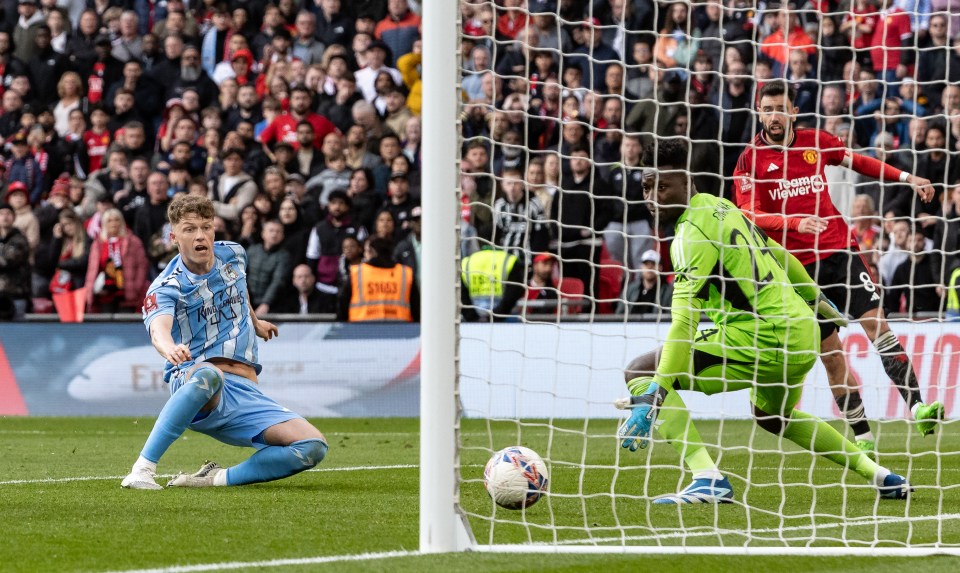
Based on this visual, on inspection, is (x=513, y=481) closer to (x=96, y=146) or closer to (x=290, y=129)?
(x=290, y=129)

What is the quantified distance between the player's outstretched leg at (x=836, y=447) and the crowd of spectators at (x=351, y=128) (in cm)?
417

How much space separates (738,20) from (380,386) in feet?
16.8

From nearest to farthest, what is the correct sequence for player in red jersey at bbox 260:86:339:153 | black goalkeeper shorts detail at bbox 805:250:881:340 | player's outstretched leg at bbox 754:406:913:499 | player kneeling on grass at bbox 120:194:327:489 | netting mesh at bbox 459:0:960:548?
player's outstretched leg at bbox 754:406:913:499 < player kneeling on grass at bbox 120:194:327:489 < black goalkeeper shorts detail at bbox 805:250:881:340 < netting mesh at bbox 459:0:960:548 < player in red jersey at bbox 260:86:339:153

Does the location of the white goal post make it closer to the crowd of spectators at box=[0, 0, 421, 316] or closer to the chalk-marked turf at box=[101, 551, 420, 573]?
the chalk-marked turf at box=[101, 551, 420, 573]

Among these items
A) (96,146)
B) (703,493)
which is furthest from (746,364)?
(96,146)

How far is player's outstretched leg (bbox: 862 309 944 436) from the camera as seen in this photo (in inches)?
307

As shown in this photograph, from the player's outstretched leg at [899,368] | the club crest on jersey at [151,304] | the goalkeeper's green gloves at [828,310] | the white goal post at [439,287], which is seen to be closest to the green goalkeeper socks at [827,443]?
the goalkeeper's green gloves at [828,310]

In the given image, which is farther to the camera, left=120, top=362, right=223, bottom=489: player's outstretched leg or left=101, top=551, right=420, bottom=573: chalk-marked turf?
left=120, top=362, right=223, bottom=489: player's outstretched leg

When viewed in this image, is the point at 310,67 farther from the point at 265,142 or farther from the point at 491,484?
the point at 491,484

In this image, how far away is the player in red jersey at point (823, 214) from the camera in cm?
768

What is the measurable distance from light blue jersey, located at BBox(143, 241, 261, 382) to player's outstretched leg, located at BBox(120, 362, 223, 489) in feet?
0.57

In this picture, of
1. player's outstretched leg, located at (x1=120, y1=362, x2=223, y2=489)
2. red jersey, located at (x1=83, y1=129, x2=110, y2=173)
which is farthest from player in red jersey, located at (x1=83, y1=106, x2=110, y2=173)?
player's outstretched leg, located at (x1=120, y1=362, x2=223, y2=489)

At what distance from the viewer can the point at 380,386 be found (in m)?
13.3

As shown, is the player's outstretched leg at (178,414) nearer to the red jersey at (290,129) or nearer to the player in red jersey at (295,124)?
the player in red jersey at (295,124)
